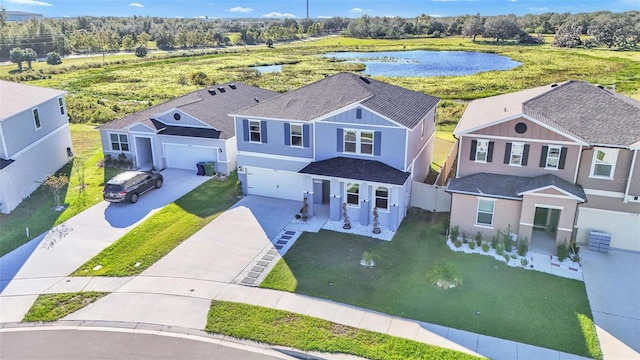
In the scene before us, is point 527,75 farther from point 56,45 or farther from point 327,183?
point 56,45

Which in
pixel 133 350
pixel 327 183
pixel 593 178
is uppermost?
pixel 593 178

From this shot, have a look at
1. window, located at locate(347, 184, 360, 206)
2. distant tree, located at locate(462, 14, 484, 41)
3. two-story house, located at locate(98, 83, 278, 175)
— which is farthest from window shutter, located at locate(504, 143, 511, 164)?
distant tree, located at locate(462, 14, 484, 41)

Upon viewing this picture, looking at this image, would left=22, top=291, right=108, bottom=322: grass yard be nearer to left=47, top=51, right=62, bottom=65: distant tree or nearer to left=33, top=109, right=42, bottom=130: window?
left=33, top=109, right=42, bottom=130: window

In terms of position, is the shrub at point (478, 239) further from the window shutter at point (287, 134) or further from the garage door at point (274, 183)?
the window shutter at point (287, 134)

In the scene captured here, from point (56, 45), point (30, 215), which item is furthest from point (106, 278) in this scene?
point (56, 45)

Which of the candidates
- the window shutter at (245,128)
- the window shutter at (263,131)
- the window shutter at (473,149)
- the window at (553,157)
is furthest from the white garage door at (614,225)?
A: the window shutter at (245,128)
